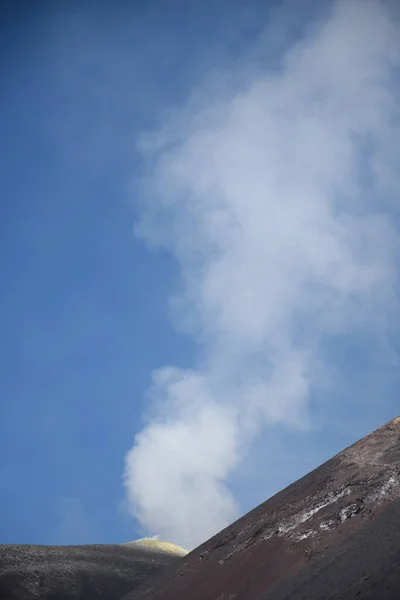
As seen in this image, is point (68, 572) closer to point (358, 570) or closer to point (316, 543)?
point (316, 543)

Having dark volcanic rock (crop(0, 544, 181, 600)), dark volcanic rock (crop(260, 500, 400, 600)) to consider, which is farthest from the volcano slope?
dark volcanic rock (crop(0, 544, 181, 600))

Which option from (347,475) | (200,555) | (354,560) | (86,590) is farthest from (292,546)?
(86,590)

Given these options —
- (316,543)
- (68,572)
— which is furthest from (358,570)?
(68,572)

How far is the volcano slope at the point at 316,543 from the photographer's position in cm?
312

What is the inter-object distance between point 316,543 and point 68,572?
820 cm

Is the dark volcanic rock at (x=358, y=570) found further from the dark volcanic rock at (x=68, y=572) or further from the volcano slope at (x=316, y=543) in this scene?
the dark volcanic rock at (x=68, y=572)

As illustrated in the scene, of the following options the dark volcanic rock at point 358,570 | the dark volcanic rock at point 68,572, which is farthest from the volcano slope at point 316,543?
the dark volcanic rock at point 68,572

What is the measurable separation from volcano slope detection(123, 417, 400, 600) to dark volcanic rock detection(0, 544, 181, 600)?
4.49 metres

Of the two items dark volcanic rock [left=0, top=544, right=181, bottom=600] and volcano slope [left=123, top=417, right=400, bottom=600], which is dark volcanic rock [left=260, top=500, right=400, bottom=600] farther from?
dark volcanic rock [left=0, top=544, right=181, bottom=600]

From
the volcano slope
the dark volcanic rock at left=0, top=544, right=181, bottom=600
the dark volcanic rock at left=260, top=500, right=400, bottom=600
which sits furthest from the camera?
the dark volcanic rock at left=0, top=544, right=181, bottom=600

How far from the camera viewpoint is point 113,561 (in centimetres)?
1134

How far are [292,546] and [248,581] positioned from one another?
0.44 m

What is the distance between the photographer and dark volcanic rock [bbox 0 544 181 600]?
906 centimetres

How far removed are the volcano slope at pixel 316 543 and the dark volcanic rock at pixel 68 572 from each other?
4.49 m
